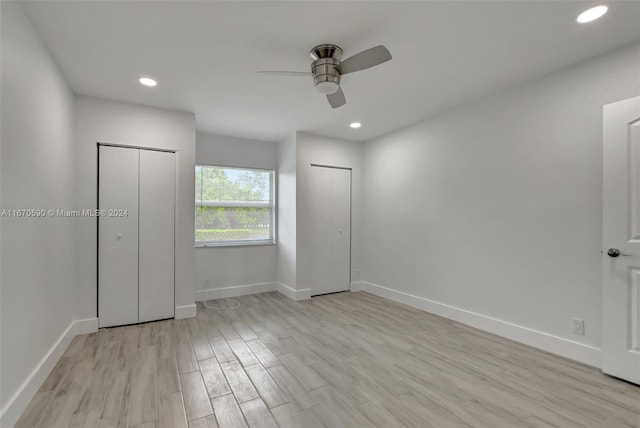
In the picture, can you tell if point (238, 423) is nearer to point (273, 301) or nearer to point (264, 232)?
point (273, 301)

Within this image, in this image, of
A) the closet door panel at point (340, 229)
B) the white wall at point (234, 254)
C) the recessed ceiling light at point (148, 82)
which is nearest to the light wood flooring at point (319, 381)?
the white wall at point (234, 254)

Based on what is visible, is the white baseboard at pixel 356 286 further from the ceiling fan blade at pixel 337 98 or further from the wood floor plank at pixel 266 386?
the ceiling fan blade at pixel 337 98

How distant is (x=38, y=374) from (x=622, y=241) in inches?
174

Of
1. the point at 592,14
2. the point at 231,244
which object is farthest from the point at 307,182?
the point at 592,14

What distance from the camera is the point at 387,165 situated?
4.54 m

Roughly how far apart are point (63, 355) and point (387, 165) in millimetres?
4364

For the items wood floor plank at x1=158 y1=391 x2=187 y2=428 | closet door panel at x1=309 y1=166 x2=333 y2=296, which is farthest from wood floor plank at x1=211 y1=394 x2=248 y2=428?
closet door panel at x1=309 y1=166 x2=333 y2=296

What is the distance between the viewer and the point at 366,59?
2027mm

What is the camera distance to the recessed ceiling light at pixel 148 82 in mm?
2748

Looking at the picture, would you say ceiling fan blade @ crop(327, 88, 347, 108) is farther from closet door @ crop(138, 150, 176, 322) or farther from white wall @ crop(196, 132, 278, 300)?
white wall @ crop(196, 132, 278, 300)

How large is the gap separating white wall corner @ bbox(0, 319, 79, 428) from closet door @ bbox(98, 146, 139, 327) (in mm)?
467

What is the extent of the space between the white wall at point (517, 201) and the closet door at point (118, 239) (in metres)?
3.46

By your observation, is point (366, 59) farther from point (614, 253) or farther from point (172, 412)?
point (172, 412)

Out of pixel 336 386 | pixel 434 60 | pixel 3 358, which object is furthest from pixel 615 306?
pixel 3 358
